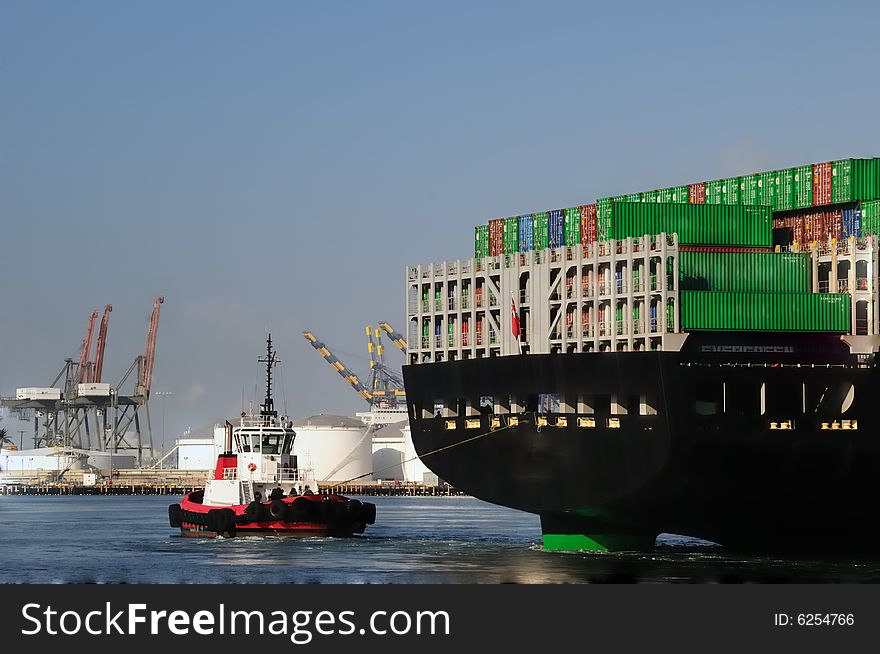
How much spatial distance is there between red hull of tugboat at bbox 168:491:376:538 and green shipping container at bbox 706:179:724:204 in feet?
85.5

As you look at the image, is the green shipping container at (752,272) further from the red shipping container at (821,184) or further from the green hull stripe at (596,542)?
the green hull stripe at (596,542)

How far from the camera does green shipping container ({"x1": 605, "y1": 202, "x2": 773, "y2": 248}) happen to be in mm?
70688

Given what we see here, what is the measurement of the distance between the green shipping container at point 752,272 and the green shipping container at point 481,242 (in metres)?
14.5

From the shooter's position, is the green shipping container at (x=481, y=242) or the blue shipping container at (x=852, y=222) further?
the green shipping container at (x=481, y=242)

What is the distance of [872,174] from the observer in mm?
70938

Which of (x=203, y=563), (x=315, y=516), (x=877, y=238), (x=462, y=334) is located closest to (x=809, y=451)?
(x=877, y=238)

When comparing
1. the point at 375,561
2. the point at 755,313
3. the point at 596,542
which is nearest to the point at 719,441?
the point at 755,313

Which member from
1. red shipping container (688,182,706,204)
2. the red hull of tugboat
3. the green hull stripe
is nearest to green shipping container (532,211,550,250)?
red shipping container (688,182,706,204)

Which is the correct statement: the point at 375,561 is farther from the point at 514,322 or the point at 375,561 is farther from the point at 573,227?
the point at 573,227

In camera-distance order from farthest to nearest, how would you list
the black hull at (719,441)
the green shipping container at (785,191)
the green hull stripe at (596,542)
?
A: the green hull stripe at (596,542)
the green shipping container at (785,191)
the black hull at (719,441)

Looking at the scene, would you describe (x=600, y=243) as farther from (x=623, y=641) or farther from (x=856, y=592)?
(x=623, y=641)

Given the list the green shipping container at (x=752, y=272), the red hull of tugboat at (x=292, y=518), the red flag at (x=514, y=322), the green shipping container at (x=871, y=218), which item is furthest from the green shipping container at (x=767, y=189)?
the red hull of tugboat at (x=292, y=518)

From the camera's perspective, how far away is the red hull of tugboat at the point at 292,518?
8950 cm

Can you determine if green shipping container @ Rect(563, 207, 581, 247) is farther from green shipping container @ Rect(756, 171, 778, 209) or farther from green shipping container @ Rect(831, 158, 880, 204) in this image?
green shipping container @ Rect(831, 158, 880, 204)
